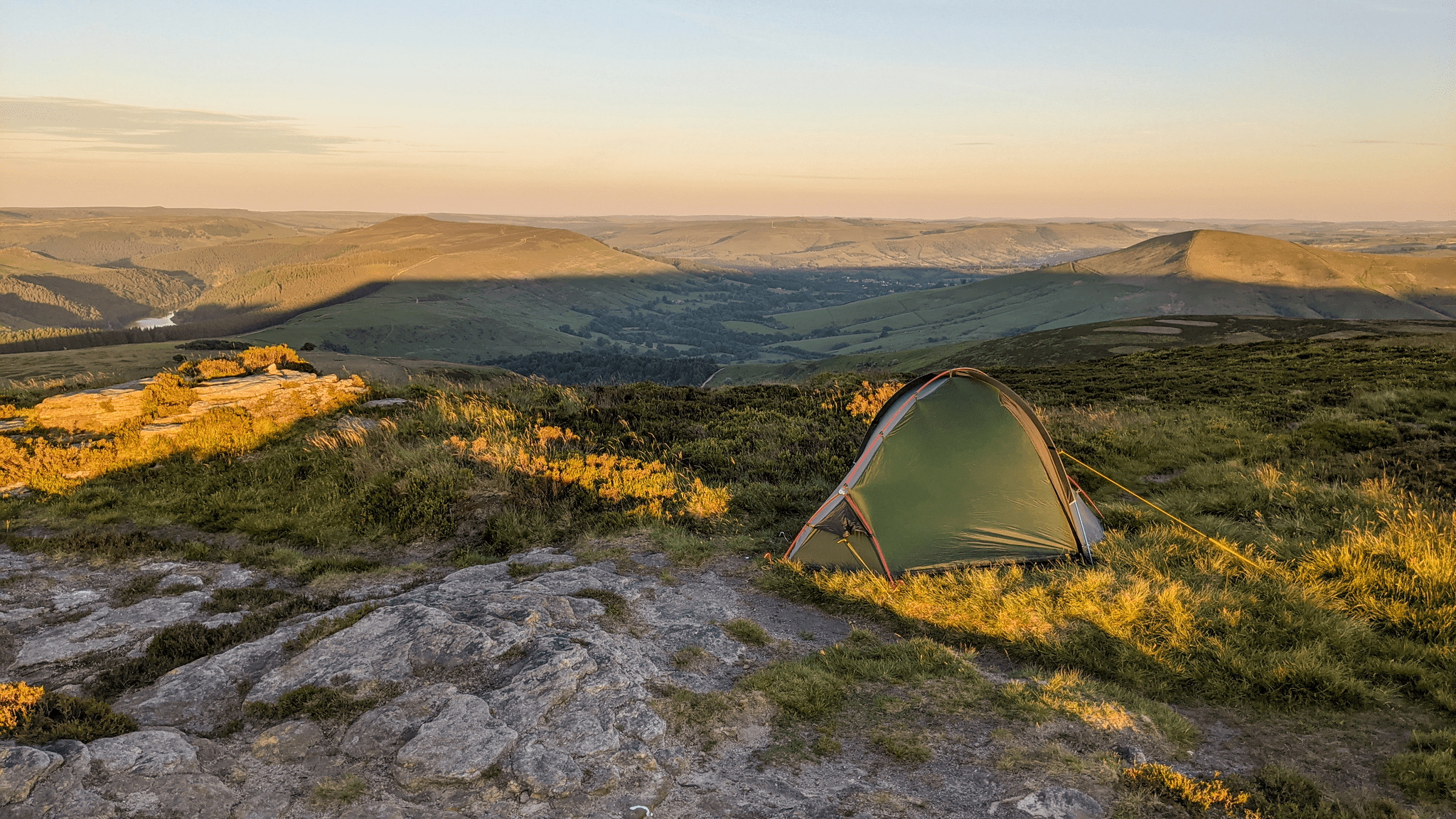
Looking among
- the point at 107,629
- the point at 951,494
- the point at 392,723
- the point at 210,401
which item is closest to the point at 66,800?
the point at 392,723

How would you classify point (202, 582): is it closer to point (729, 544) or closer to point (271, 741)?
point (271, 741)

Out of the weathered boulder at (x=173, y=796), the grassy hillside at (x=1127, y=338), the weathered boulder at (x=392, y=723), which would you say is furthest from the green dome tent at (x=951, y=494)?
the grassy hillside at (x=1127, y=338)

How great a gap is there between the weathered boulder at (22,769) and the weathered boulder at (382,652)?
5.38ft

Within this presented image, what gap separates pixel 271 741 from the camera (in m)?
6.60

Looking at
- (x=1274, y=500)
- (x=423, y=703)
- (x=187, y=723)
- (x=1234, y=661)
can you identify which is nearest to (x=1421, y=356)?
(x=1274, y=500)

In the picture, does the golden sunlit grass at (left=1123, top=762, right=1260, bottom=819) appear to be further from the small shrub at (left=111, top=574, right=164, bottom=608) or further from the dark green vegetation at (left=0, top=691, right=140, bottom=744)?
the small shrub at (left=111, top=574, right=164, bottom=608)

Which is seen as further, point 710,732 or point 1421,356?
point 1421,356

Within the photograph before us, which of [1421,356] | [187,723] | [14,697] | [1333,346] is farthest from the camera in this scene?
[1333,346]

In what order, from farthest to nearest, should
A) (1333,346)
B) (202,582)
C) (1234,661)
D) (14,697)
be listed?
(1333,346) → (202,582) → (1234,661) → (14,697)

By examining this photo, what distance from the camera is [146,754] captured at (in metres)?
6.11

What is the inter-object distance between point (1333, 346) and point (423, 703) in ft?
162

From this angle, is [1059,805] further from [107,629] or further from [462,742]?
[107,629]

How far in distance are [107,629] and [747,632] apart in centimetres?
840

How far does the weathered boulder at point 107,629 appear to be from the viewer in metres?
8.40
